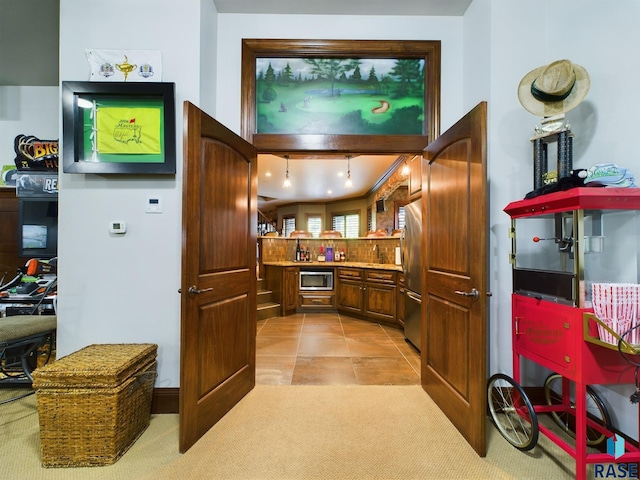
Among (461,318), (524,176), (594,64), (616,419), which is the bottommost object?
(616,419)

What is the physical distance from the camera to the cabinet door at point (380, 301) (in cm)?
424

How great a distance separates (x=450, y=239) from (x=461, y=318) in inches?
21.2

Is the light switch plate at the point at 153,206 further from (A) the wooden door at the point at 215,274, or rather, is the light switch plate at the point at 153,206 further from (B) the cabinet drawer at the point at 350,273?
(B) the cabinet drawer at the point at 350,273

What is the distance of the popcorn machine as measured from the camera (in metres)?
1.21

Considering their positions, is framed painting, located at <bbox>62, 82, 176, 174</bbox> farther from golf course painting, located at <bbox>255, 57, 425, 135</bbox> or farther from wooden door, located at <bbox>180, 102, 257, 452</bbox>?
golf course painting, located at <bbox>255, 57, 425, 135</bbox>

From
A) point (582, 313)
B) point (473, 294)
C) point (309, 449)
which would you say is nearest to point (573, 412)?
point (582, 313)

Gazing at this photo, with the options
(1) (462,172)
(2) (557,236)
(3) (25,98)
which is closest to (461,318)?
(2) (557,236)

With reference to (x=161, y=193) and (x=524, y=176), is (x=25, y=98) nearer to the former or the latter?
(x=161, y=193)

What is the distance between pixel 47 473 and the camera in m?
1.44

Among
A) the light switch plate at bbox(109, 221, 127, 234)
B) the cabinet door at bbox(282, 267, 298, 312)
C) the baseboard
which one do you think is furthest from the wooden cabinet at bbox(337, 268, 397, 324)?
the light switch plate at bbox(109, 221, 127, 234)

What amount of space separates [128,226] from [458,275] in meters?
2.40

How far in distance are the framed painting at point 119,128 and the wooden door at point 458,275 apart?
2.01 metres

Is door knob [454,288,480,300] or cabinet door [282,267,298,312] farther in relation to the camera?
cabinet door [282,267,298,312]

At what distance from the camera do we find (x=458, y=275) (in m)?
1.79
